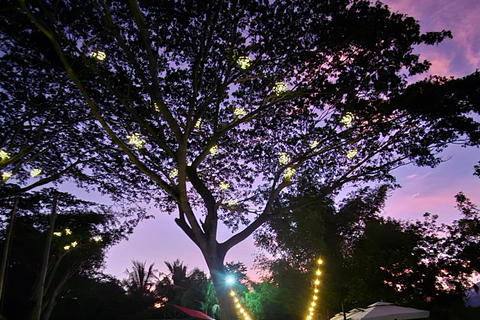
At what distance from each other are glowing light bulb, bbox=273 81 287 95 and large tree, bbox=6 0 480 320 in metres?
0.03

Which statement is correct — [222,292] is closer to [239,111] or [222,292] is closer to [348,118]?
[239,111]

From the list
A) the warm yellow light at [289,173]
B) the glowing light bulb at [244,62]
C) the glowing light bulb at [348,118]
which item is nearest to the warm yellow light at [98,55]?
the glowing light bulb at [244,62]

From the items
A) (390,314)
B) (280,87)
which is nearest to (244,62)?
(280,87)

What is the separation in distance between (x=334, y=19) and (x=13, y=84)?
8444 millimetres

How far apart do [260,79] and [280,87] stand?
843 mm

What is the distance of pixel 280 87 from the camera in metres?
7.41

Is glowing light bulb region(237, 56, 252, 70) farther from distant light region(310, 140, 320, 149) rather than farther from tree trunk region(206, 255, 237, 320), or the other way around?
tree trunk region(206, 255, 237, 320)

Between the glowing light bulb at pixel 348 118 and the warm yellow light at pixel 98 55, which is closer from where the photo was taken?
the warm yellow light at pixel 98 55

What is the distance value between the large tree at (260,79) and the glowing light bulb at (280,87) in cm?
3

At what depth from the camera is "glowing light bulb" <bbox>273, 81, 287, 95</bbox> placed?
24.2ft

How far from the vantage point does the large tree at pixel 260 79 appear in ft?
21.6

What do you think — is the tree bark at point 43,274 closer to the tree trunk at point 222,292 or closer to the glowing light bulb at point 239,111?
the tree trunk at point 222,292

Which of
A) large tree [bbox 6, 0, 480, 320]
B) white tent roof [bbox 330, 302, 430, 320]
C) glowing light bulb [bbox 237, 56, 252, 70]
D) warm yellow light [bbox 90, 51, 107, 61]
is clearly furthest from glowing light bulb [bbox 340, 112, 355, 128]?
white tent roof [bbox 330, 302, 430, 320]

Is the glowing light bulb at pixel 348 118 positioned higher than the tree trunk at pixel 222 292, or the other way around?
the glowing light bulb at pixel 348 118
